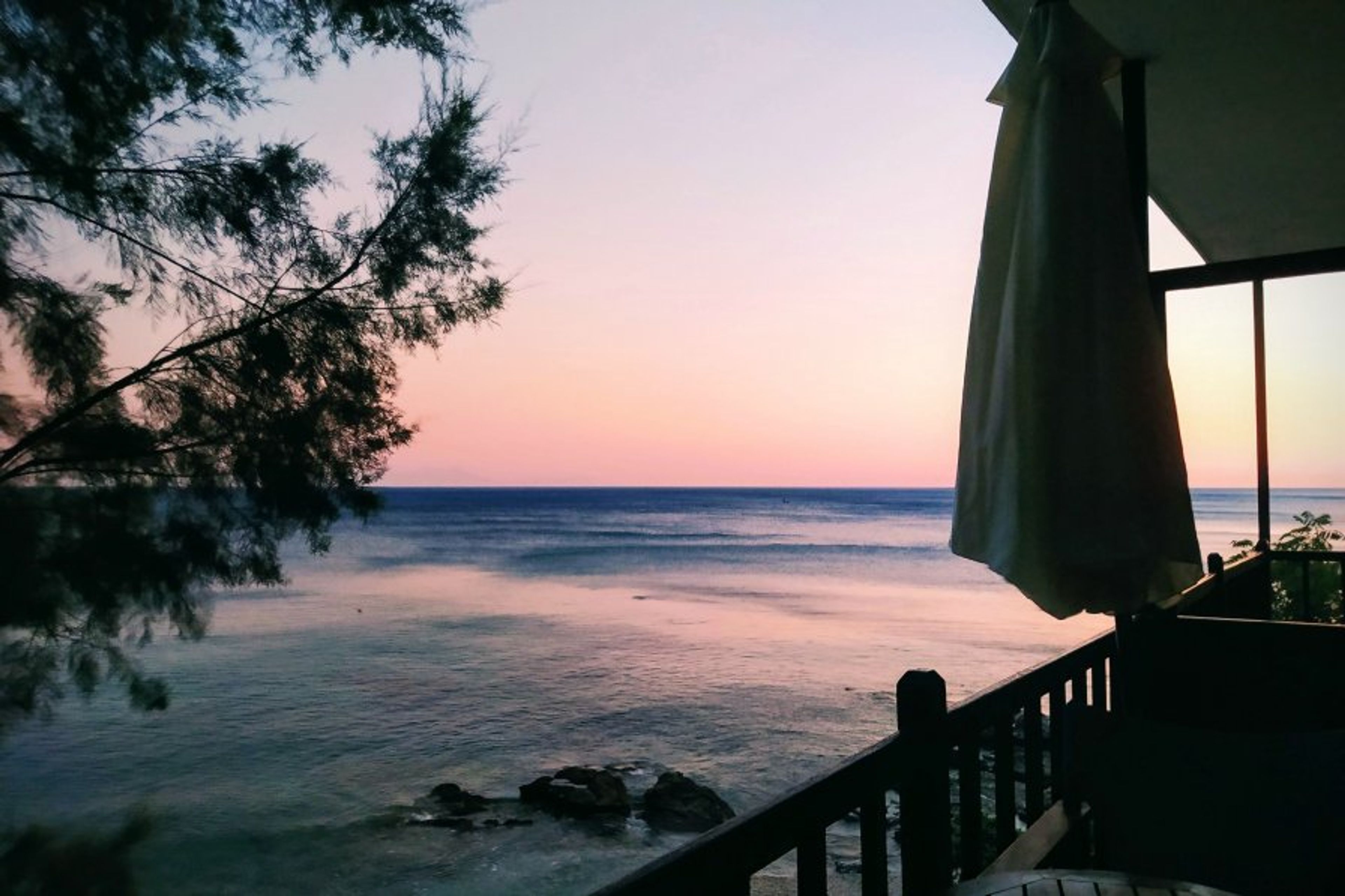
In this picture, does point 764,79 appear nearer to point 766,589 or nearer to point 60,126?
point 60,126

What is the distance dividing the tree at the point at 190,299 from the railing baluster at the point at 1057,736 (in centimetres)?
295

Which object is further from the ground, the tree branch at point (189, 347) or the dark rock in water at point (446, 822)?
the tree branch at point (189, 347)

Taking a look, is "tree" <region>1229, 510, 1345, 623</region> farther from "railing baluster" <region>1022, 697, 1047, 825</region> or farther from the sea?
"railing baluster" <region>1022, 697, 1047, 825</region>

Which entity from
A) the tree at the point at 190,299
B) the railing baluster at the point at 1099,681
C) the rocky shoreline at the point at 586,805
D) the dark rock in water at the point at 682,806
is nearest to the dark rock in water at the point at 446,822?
the rocky shoreline at the point at 586,805

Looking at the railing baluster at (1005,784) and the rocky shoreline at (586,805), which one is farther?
the rocky shoreline at (586,805)

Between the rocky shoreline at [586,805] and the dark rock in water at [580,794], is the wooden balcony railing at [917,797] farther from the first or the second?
the dark rock in water at [580,794]

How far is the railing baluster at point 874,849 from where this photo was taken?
1.44 meters

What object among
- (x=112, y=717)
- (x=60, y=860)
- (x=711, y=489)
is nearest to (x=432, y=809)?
(x=112, y=717)

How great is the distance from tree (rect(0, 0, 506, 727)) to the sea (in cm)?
31

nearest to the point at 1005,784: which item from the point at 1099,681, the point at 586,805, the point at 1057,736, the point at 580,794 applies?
the point at 1057,736

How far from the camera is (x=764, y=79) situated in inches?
396

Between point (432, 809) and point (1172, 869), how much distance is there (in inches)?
375

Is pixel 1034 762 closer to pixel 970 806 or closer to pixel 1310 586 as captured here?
pixel 970 806

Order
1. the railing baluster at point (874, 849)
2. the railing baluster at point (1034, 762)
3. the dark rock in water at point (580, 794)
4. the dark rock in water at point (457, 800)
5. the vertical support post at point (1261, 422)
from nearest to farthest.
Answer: the railing baluster at point (874, 849)
the railing baluster at point (1034, 762)
the vertical support post at point (1261, 422)
the dark rock in water at point (580, 794)
the dark rock in water at point (457, 800)
